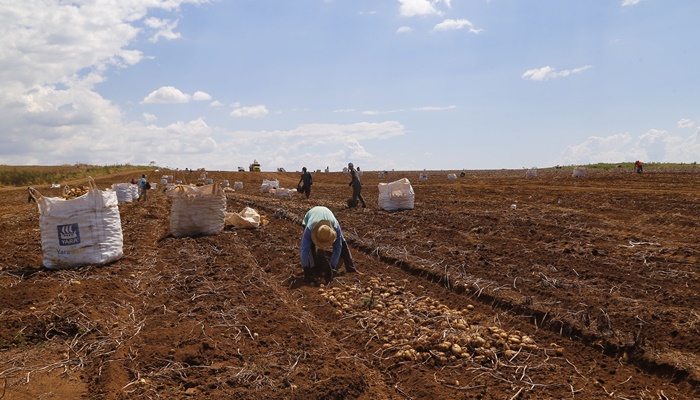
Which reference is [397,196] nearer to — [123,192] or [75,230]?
[75,230]

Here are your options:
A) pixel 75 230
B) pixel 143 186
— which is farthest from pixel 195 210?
pixel 143 186

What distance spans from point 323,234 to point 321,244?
187mm

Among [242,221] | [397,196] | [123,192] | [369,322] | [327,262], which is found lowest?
[369,322]

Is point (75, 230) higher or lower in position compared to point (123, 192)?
higher

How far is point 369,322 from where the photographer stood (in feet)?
17.1

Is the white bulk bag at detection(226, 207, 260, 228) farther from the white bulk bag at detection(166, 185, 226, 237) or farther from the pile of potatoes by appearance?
the pile of potatoes

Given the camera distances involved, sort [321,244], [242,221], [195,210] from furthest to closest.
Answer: [242,221], [195,210], [321,244]

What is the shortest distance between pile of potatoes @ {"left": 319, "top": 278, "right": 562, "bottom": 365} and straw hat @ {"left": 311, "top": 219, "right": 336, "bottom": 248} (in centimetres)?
65

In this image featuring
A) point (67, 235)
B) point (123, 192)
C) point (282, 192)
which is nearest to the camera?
point (67, 235)

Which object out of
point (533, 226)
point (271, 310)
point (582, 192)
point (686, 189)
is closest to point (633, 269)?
point (533, 226)

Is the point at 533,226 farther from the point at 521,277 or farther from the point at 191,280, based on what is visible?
the point at 191,280

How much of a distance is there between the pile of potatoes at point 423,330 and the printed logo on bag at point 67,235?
3.81 meters

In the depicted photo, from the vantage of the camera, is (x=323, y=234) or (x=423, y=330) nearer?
(x=423, y=330)

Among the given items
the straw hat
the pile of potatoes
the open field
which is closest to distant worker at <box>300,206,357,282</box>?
the straw hat
